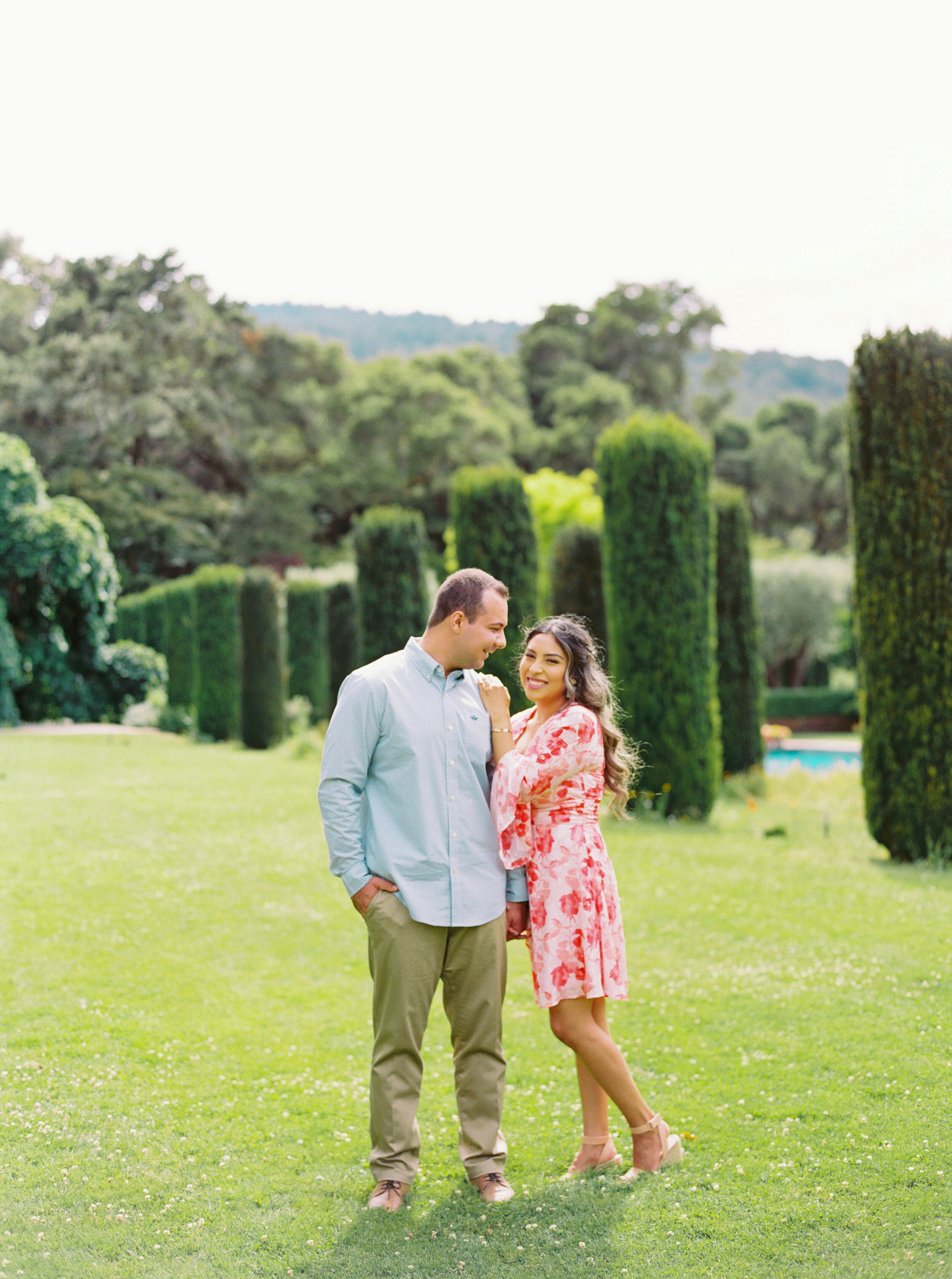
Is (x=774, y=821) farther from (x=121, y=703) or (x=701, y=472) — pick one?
(x=121, y=703)

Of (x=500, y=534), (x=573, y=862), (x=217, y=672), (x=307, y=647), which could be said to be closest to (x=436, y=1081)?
(x=573, y=862)

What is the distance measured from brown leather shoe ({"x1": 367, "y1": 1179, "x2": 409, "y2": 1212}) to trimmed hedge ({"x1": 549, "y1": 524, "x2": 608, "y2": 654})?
10.6 meters

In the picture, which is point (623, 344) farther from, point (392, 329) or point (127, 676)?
point (392, 329)

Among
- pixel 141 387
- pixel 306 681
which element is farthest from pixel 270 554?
pixel 306 681

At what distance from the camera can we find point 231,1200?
344 centimetres

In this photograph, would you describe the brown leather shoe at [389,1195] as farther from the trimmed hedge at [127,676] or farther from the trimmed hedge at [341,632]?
the trimmed hedge at [127,676]

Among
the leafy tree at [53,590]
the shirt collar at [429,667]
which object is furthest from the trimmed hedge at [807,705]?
the shirt collar at [429,667]

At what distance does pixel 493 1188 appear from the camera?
3428mm

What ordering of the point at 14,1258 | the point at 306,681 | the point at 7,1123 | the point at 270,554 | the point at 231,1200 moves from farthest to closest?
the point at 270,554 < the point at 306,681 < the point at 7,1123 < the point at 231,1200 < the point at 14,1258

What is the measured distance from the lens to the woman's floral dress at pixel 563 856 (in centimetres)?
345

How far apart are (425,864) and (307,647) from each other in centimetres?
2006

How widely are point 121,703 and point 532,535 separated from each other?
52.4ft

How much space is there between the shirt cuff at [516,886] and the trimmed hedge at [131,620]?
2716cm

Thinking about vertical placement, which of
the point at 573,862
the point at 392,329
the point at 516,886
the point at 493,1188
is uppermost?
the point at 392,329
